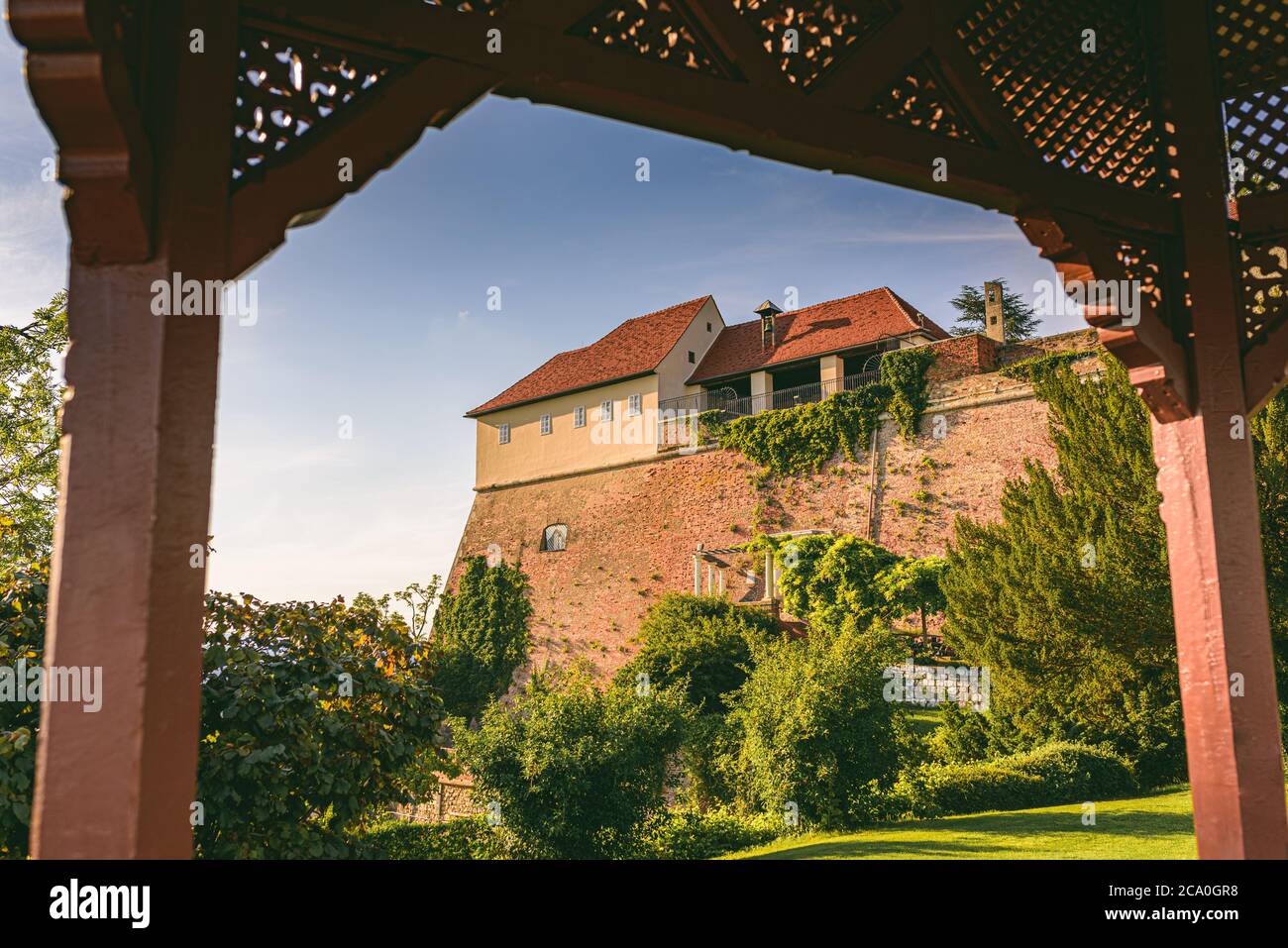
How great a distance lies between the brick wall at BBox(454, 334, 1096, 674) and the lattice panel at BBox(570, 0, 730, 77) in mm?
20808

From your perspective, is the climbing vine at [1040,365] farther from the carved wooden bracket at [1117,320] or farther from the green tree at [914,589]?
the carved wooden bracket at [1117,320]

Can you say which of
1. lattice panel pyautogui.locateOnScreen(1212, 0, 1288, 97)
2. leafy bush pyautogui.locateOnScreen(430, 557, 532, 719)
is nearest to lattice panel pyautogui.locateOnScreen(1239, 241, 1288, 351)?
lattice panel pyautogui.locateOnScreen(1212, 0, 1288, 97)

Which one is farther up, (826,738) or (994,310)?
(994,310)

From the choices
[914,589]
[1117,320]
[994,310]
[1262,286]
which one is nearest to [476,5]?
[1117,320]

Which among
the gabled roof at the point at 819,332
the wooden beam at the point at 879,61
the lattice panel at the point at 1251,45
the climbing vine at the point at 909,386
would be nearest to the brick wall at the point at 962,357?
the climbing vine at the point at 909,386

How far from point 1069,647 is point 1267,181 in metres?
11.7

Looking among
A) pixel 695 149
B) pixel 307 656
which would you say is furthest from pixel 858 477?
pixel 307 656

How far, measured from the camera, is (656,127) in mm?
3439

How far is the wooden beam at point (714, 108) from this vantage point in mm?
2988

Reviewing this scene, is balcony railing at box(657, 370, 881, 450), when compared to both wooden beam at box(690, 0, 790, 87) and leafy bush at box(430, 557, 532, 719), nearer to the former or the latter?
leafy bush at box(430, 557, 532, 719)

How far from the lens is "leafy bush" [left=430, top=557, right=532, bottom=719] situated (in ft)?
102

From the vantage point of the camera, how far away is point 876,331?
94.0 feet

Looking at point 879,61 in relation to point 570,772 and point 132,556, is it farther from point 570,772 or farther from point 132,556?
point 570,772

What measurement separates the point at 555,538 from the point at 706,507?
21.2 ft
